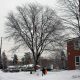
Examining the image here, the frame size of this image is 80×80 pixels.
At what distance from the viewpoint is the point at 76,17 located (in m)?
28.4

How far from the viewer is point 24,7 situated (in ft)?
181

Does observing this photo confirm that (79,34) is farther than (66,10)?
No

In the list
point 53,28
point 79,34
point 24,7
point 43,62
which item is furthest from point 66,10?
point 43,62

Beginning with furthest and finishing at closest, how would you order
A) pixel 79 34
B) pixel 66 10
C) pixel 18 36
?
pixel 18 36 → pixel 66 10 → pixel 79 34

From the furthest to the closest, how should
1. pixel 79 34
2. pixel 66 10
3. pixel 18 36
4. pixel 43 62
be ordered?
1. pixel 43 62
2. pixel 18 36
3. pixel 66 10
4. pixel 79 34

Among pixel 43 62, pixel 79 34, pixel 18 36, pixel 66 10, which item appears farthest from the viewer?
pixel 43 62

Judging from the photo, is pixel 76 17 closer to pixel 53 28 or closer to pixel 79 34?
pixel 79 34

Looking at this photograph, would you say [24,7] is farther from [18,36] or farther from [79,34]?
[79,34]

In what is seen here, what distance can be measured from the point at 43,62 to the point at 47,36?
248ft

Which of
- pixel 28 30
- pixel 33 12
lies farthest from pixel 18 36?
pixel 33 12

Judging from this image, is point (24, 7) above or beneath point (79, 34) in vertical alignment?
above

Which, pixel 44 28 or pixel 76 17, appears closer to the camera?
pixel 76 17

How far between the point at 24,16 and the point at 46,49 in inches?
292

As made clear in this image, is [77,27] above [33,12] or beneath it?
beneath
